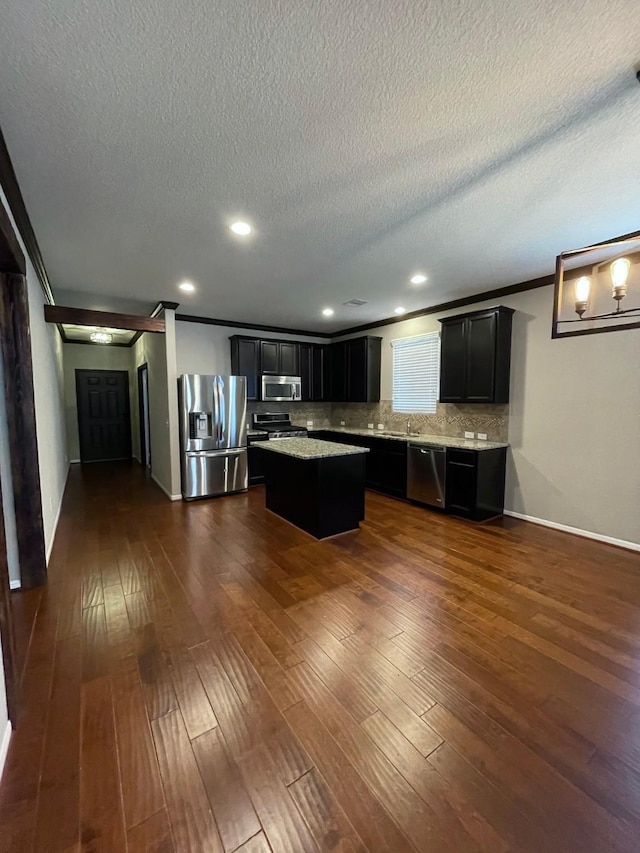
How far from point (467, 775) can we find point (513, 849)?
234mm

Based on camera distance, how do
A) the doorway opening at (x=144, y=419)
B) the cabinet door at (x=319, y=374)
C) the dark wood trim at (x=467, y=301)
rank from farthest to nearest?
the doorway opening at (x=144, y=419) → the cabinet door at (x=319, y=374) → the dark wood trim at (x=467, y=301)

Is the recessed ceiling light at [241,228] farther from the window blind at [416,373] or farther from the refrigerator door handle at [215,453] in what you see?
the window blind at [416,373]

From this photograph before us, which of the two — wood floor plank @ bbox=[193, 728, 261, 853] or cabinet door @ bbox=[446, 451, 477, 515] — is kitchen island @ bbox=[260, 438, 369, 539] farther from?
wood floor plank @ bbox=[193, 728, 261, 853]

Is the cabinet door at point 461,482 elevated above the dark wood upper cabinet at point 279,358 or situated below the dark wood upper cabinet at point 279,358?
below

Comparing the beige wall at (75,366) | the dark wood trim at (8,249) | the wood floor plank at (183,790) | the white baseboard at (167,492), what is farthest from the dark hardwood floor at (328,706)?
the beige wall at (75,366)

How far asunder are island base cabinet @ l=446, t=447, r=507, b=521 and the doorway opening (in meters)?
5.82

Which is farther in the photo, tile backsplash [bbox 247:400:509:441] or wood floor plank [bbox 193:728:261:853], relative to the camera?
tile backsplash [bbox 247:400:509:441]

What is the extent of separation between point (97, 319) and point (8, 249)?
2.55 metres

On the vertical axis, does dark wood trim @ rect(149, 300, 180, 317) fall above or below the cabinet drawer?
above

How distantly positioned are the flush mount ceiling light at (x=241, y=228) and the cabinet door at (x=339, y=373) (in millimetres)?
3803

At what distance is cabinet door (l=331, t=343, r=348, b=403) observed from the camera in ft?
21.1

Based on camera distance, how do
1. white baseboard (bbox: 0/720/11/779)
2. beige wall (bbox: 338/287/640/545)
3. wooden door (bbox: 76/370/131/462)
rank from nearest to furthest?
white baseboard (bbox: 0/720/11/779), beige wall (bbox: 338/287/640/545), wooden door (bbox: 76/370/131/462)

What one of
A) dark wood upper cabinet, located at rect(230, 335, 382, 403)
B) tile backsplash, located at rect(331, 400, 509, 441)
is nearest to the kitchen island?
tile backsplash, located at rect(331, 400, 509, 441)

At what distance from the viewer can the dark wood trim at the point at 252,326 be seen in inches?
215
